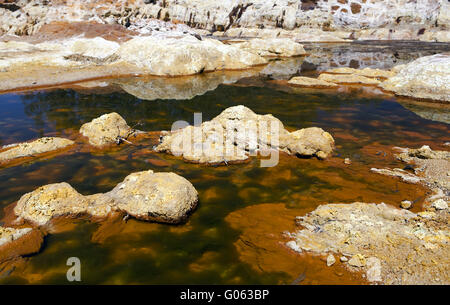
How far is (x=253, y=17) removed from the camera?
65.1 metres

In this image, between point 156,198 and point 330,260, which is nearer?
point 330,260

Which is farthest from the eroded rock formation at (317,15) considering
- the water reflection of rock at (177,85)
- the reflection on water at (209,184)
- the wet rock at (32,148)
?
the wet rock at (32,148)

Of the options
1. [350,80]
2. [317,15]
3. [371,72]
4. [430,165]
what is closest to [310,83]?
[350,80]

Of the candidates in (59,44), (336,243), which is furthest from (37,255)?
(59,44)

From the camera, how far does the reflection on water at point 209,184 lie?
4543mm

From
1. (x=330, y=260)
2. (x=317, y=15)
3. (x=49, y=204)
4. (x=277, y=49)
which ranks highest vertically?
(x=317, y=15)

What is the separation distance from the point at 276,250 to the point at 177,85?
17296mm

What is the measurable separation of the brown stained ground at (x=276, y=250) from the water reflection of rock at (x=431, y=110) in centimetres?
1101

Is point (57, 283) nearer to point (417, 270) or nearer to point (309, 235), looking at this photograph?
point (309, 235)

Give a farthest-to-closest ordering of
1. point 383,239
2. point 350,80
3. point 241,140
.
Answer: point 350,80, point 241,140, point 383,239

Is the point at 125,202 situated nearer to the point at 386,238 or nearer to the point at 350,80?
the point at 386,238

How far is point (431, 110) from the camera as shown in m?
14.1

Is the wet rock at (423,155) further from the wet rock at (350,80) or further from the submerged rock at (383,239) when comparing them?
the wet rock at (350,80)

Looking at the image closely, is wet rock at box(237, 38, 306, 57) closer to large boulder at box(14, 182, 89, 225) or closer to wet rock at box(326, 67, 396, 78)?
wet rock at box(326, 67, 396, 78)
